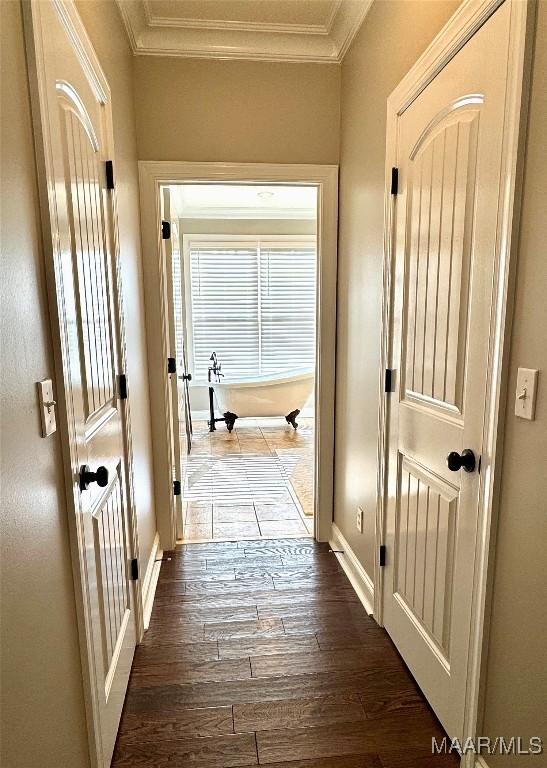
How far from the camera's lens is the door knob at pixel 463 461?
130 cm

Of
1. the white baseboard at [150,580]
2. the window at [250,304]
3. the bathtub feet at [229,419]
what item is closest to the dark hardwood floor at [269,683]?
the white baseboard at [150,580]

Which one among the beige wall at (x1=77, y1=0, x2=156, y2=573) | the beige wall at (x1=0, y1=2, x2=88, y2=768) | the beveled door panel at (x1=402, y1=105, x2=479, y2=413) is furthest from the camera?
the beige wall at (x1=77, y1=0, x2=156, y2=573)

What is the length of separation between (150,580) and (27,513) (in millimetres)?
1640

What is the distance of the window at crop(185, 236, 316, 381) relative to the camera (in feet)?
19.4

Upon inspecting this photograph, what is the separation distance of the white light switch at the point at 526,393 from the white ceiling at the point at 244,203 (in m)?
4.13

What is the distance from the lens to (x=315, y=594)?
2289mm

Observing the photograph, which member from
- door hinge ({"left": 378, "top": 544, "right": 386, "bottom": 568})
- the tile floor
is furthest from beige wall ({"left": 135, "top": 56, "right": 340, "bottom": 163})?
the tile floor

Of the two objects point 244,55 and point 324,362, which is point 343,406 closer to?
point 324,362

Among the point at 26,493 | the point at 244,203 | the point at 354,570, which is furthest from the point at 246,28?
the point at 244,203

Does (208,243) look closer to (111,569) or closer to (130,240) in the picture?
(130,240)

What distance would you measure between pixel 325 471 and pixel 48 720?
199 cm

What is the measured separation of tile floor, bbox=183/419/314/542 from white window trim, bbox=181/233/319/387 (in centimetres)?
131

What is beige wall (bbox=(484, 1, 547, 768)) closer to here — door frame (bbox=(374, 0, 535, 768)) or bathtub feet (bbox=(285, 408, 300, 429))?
door frame (bbox=(374, 0, 535, 768))

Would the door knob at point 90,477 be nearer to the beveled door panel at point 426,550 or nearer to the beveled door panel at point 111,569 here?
the beveled door panel at point 111,569
